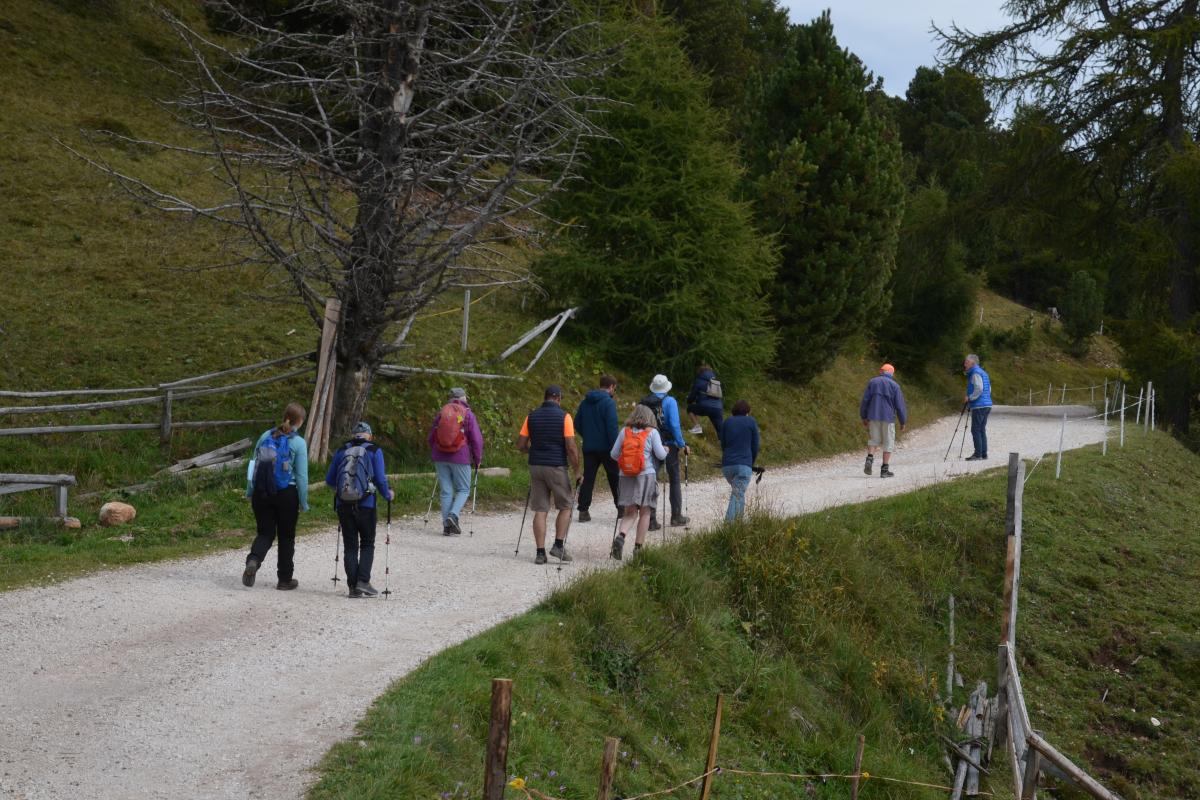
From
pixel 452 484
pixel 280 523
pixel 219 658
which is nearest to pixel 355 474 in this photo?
pixel 280 523

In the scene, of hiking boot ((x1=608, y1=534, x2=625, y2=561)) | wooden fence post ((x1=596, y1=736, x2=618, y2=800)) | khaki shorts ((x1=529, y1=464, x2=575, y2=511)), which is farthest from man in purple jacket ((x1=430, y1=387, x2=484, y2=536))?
wooden fence post ((x1=596, y1=736, x2=618, y2=800))

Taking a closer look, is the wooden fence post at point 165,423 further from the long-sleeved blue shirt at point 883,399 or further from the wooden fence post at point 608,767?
the wooden fence post at point 608,767

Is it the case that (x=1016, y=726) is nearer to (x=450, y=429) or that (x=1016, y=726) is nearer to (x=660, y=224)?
(x=450, y=429)

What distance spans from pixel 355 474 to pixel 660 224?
12.7 metres

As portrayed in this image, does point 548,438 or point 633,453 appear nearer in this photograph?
point 633,453

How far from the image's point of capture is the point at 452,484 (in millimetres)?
13836

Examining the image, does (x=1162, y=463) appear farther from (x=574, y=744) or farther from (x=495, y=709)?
(x=495, y=709)

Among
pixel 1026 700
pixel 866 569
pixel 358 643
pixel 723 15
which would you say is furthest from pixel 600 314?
pixel 723 15

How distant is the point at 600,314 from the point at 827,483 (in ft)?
21.1

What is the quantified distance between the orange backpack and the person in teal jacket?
11.4 feet

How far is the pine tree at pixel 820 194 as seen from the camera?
26.9m

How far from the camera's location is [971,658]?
525 inches

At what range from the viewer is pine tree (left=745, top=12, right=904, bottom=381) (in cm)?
2687

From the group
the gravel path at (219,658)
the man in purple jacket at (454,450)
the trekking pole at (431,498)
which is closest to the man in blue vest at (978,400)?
the gravel path at (219,658)
